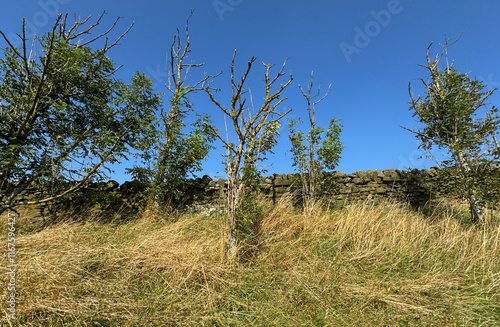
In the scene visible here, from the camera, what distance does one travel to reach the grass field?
258 centimetres

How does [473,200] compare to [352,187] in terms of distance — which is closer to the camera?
[473,200]

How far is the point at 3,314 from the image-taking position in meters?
2.45

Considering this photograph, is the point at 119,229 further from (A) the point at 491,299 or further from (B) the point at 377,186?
(B) the point at 377,186

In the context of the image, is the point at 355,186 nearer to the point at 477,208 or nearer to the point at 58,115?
the point at 477,208

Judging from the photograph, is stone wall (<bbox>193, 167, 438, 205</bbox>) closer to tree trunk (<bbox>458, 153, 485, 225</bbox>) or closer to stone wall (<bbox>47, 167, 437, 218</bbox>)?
stone wall (<bbox>47, 167, 437, 218</bbox>)

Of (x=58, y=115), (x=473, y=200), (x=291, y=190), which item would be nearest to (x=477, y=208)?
(x=473, y=200)

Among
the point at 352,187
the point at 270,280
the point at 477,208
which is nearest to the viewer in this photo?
the point at 270,280

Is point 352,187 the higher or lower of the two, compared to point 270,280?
higher

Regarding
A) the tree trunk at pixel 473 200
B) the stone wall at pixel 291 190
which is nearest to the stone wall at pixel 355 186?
the stone wall at pixel 291 190

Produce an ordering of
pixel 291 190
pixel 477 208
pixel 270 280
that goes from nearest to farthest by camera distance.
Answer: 1. pixel 270 280
2. pixel 477 208
3. pixel 291 190

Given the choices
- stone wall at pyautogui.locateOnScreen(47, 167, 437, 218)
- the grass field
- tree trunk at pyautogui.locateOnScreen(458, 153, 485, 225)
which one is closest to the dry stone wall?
stone wall at pyautogui.locateOnScreen(47, 167, 437, 218)

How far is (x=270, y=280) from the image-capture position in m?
3.37

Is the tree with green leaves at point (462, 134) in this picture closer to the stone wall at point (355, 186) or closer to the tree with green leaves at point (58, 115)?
the stone wall at point (355, 186)

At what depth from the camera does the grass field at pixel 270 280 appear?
2.58 m
